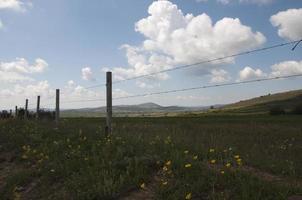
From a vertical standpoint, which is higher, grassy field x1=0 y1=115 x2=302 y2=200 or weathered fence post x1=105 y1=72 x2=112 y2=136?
weathered fence post x1=105 y1=72 x2=112 y2=136

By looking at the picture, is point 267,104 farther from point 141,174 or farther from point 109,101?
point 141,174

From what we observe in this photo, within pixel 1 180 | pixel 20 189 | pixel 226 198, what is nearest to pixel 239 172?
pixel 226 198

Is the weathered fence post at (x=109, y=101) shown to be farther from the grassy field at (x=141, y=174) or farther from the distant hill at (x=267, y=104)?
the distant hill at (x=267, y=104)

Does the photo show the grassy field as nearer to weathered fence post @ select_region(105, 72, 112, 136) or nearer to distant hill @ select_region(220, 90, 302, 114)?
weathered fence post @ select_region(105, 72, 112, 136)

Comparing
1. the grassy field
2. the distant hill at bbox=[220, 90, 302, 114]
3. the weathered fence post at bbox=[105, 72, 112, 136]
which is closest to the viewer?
the grassy field

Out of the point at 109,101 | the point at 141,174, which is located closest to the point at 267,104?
the point at 109,101

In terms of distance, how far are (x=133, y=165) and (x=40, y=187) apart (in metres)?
1.96

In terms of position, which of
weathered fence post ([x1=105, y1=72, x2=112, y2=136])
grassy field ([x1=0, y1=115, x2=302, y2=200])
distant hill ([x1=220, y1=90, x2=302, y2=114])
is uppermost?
distant hill ([x1=220, y1=90, x2=302, y2=114])

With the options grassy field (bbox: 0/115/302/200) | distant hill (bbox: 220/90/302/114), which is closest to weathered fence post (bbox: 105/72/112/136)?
grassy field (bbox: 0/115/302/200)

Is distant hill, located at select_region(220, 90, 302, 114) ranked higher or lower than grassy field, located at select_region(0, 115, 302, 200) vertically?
higher

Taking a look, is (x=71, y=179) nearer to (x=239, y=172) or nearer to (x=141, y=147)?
(x=141, y=147)

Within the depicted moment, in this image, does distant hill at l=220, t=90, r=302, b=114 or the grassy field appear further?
distant hill at l=220, t=90, r=302, b=114

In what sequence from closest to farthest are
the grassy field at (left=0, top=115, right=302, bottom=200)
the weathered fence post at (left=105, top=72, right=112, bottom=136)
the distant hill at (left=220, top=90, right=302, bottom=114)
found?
the grassy field at (left=0, top=115, right=302, bottom=200) < the weathered fence post at (left=105, top=72, right=112, bottom=136) < the distant hill at (left=220, top=90, right=302, bottom=114)

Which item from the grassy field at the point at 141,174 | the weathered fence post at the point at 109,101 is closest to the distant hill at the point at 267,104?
the weathered fence post at the point at 109,101
